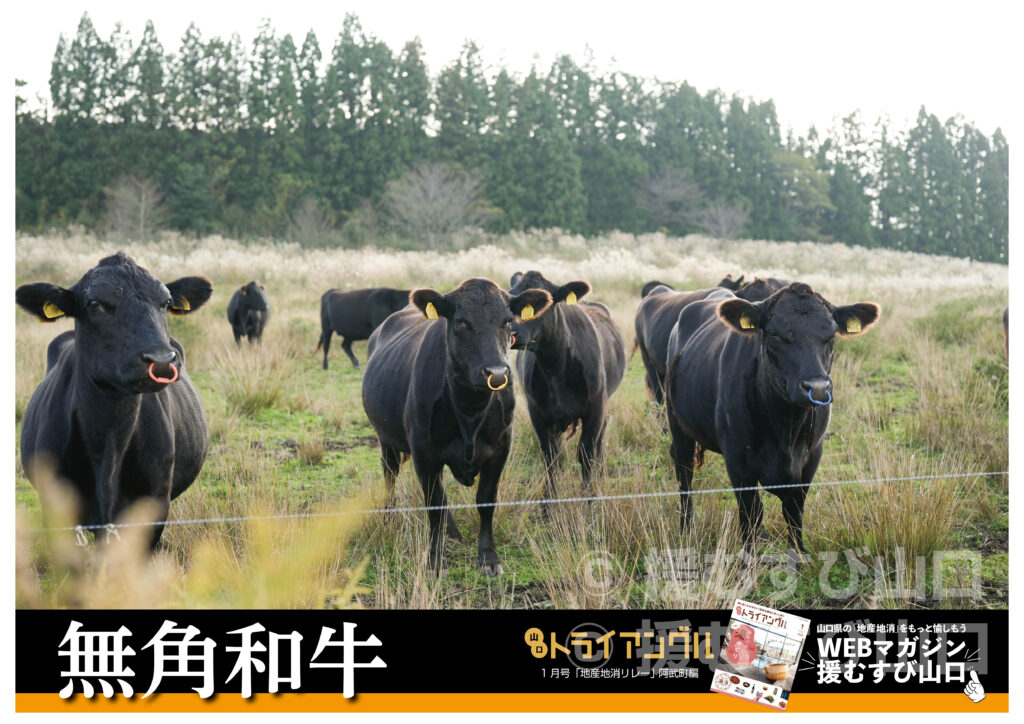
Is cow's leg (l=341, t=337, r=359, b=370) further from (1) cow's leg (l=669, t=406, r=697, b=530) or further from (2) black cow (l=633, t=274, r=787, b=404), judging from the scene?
(1) cow's leg (l=669, t=406, r=697, b=530)

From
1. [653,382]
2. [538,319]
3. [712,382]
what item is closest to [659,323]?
[653,382]

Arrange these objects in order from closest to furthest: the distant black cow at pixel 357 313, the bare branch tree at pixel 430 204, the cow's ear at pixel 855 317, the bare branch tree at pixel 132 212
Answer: the cow's ear at pixel 855 317 → the distant black cow at pixel 357 313 → the bare branch tree at pixel 132 212 → the bare branch tree at pixel 430 204

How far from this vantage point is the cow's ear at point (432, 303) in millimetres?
4281

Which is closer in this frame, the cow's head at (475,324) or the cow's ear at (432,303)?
the cow's head at (475,324)

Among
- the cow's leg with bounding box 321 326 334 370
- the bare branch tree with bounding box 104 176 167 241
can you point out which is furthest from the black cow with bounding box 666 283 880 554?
the bare branch tree with bounding box 104 176 167 241

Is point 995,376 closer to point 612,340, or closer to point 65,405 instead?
point 612,340

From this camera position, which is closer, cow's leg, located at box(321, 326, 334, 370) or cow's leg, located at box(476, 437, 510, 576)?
cow's leg, located at box(476, 437, 510, 576)

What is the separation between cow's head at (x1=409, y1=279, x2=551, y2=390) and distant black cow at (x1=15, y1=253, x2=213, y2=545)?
4.02 ft

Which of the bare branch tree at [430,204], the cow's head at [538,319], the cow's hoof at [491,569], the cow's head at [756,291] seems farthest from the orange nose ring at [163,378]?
the bare branch tree at [430,204]

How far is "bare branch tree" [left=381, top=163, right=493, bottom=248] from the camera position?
37656mm

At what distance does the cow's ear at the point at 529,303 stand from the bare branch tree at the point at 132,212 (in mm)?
33175

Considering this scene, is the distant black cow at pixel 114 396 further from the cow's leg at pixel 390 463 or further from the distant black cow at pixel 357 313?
the distant black cow at pixel 357 313

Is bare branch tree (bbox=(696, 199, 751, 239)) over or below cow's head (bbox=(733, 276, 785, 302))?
over

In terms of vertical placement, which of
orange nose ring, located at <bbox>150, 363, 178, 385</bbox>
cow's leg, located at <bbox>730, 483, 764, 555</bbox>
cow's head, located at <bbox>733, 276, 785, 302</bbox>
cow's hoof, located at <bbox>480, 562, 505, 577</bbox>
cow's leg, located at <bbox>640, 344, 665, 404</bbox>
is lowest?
cow's hoof, located at <bbox>480, 562, 505, 577</bbox>
